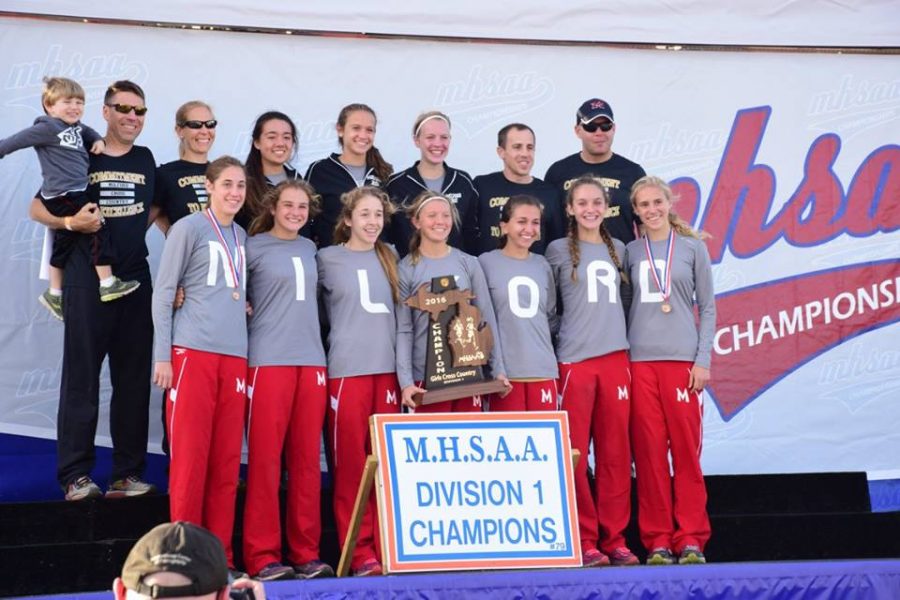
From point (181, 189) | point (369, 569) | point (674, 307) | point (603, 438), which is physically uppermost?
point (181, 189)

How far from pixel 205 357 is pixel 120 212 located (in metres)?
0.85

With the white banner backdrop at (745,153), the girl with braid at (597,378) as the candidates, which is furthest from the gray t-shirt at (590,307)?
the white banner backdrop at (745,153)

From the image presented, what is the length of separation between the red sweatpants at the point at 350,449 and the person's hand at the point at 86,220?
113 cm

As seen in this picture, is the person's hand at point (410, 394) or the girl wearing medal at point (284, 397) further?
the person's hand at point (410, 394)

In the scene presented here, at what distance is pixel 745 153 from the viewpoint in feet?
22.7

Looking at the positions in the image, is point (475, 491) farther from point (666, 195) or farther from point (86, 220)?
point (86, 220)

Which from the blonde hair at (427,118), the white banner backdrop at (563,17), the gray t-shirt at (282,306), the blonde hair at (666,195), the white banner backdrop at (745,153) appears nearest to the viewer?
the gray t-shirt at (282,306)

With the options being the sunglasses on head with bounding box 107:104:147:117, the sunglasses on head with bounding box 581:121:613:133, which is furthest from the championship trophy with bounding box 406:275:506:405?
the sunglasses on head with bounding box 107:104:147:117

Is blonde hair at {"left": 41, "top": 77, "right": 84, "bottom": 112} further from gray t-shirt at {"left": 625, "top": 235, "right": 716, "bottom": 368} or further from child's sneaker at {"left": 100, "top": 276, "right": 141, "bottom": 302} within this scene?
gray t-shirt at {"left": 625, "top": 235, "right": 716, "bottom": 368}

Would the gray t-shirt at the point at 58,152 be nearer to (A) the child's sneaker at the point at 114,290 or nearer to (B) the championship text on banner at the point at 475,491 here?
(A) the child's sneaker at the point at 114,290

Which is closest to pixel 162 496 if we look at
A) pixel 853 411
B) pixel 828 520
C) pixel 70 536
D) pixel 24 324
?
pixel 70 536

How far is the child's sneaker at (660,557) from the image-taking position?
17.1 ft

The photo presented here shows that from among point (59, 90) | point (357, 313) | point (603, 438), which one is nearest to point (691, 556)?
point (603, 438)

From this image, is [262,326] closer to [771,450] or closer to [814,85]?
[771,450]
